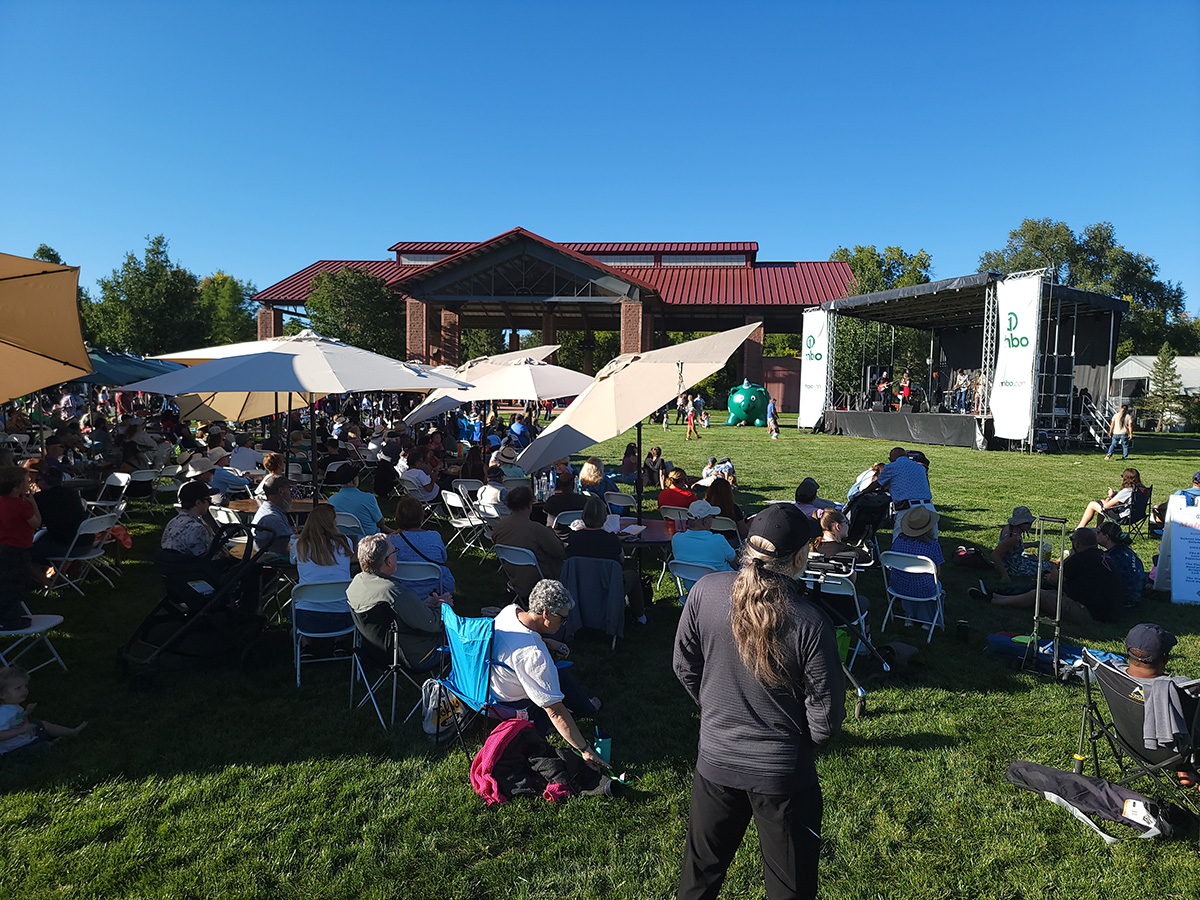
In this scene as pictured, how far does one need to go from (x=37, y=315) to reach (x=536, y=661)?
15.2 ft

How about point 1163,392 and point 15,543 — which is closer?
point 15,543

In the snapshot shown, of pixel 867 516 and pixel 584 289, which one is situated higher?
pixel 584 289

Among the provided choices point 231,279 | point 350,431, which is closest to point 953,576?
point 350,431

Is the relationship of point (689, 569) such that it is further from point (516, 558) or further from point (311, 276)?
point (311, 276)

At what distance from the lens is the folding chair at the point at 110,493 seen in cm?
864

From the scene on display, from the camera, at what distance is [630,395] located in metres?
6.27

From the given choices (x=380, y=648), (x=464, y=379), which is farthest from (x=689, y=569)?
(x=464, y=379)

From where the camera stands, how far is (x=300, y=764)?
156 inches

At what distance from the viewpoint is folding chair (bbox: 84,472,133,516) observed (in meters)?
8.64

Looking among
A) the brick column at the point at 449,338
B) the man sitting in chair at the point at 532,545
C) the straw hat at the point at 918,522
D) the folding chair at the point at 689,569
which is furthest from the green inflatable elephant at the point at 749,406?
the man sitting in chair at the point at 532,545

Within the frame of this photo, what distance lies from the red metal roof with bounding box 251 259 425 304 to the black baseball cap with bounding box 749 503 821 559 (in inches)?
1499

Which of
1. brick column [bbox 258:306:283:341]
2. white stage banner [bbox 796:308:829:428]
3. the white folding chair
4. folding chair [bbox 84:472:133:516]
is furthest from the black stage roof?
brick column [bbox 258:306:283:341]

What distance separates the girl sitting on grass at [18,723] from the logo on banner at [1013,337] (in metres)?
22.3

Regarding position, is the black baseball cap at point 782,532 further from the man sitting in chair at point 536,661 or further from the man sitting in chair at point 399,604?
the man sitting in chair at point 399,604
